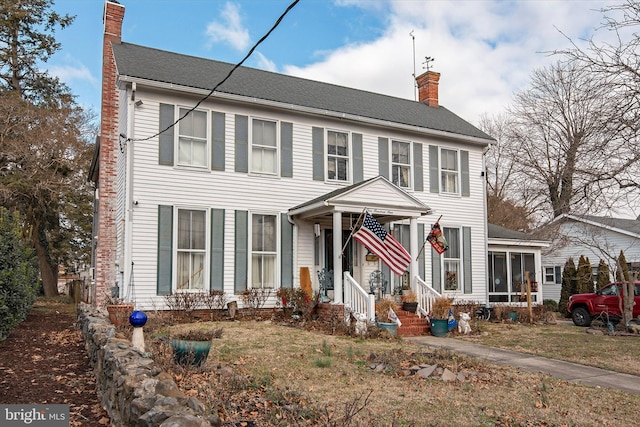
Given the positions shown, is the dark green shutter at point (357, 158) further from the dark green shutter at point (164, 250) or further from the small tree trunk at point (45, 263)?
the small tree trunk at point (45, 263)

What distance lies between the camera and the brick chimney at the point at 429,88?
768 inches

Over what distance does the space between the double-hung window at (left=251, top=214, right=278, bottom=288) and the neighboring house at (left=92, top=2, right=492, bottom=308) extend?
3 centimetres

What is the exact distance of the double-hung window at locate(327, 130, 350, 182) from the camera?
14.6 meters

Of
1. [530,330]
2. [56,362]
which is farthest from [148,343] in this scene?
[530,330]

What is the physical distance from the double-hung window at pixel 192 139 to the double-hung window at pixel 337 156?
138 inches

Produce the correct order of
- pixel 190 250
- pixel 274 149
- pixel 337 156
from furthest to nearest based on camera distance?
pixel 337 156 → pixel 274 149 → pixel 190 250

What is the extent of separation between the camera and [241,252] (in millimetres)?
12922

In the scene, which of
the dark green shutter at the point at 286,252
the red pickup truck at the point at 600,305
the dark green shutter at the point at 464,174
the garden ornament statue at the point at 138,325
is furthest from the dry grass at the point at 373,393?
the red pickup truck at the point at 600,305

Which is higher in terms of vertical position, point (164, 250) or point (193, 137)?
point (193, 137)

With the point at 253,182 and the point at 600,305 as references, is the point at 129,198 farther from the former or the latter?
the point at 600,305

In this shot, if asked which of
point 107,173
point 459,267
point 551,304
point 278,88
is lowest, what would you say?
point 551,304

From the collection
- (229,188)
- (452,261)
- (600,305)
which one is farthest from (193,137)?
(600,305)

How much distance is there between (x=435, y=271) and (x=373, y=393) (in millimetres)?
10077
